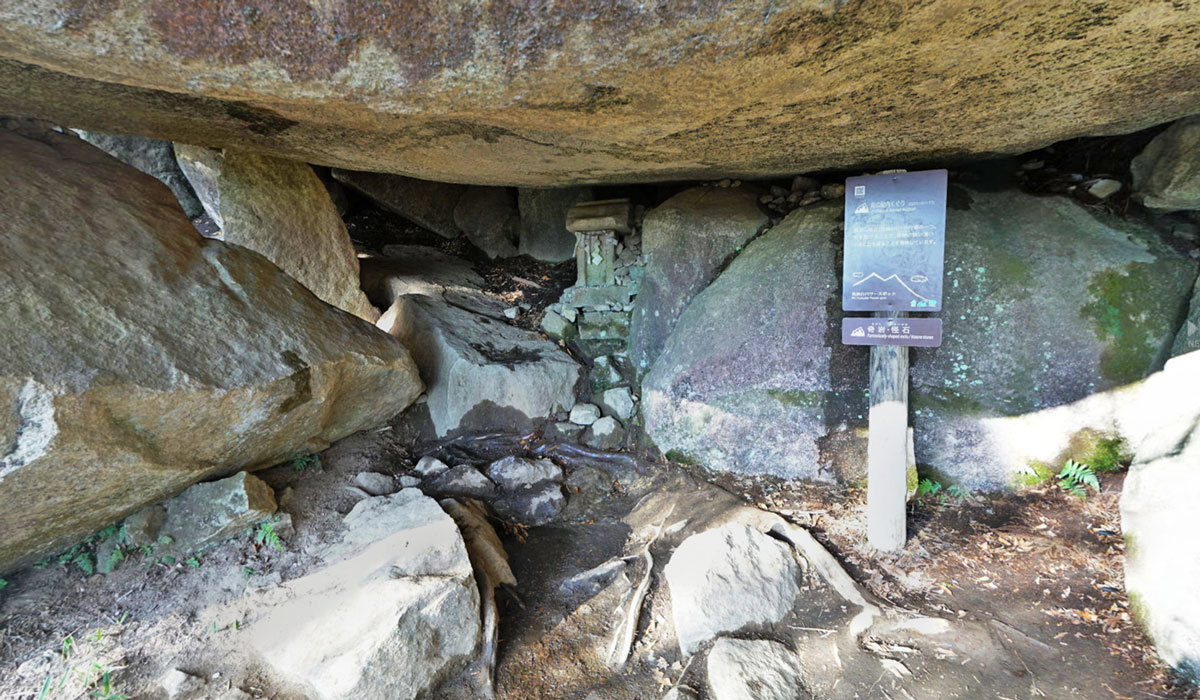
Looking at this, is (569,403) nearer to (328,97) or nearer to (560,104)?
(560,104)

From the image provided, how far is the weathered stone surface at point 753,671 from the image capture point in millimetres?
2340

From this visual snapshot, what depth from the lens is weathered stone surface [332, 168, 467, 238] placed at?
7.12 m

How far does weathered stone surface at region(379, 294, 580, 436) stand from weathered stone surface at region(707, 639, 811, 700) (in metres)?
2.99

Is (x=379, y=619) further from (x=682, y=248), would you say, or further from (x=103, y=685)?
(x=682, y=248)

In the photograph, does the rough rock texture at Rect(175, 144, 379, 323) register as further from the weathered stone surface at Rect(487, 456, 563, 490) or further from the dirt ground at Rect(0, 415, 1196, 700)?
the weathered stone surface at Rect(487, 456, 563, 490)

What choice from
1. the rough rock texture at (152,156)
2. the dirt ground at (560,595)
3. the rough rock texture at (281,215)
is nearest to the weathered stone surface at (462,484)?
the dirt ground at (560,595)

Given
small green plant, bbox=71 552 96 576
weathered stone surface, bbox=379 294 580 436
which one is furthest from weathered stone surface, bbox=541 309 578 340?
small green plant, bbox=71 552 96 576

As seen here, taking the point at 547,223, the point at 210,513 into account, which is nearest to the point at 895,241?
the point at 210,513

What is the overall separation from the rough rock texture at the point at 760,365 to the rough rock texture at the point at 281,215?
365 centimetres

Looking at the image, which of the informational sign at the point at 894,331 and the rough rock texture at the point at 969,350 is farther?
the rough rock texture at the point at 969,350

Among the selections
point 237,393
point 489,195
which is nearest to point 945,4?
point 237,393

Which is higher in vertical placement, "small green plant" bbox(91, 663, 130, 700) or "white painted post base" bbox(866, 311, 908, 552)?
"white painted post base" bbox(866, 311, 908, 552)

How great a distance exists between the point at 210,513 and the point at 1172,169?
6873 mm

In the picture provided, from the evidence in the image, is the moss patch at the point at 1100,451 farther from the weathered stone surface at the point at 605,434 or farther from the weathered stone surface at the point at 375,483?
the weathered stone surface at the point at 375,483
